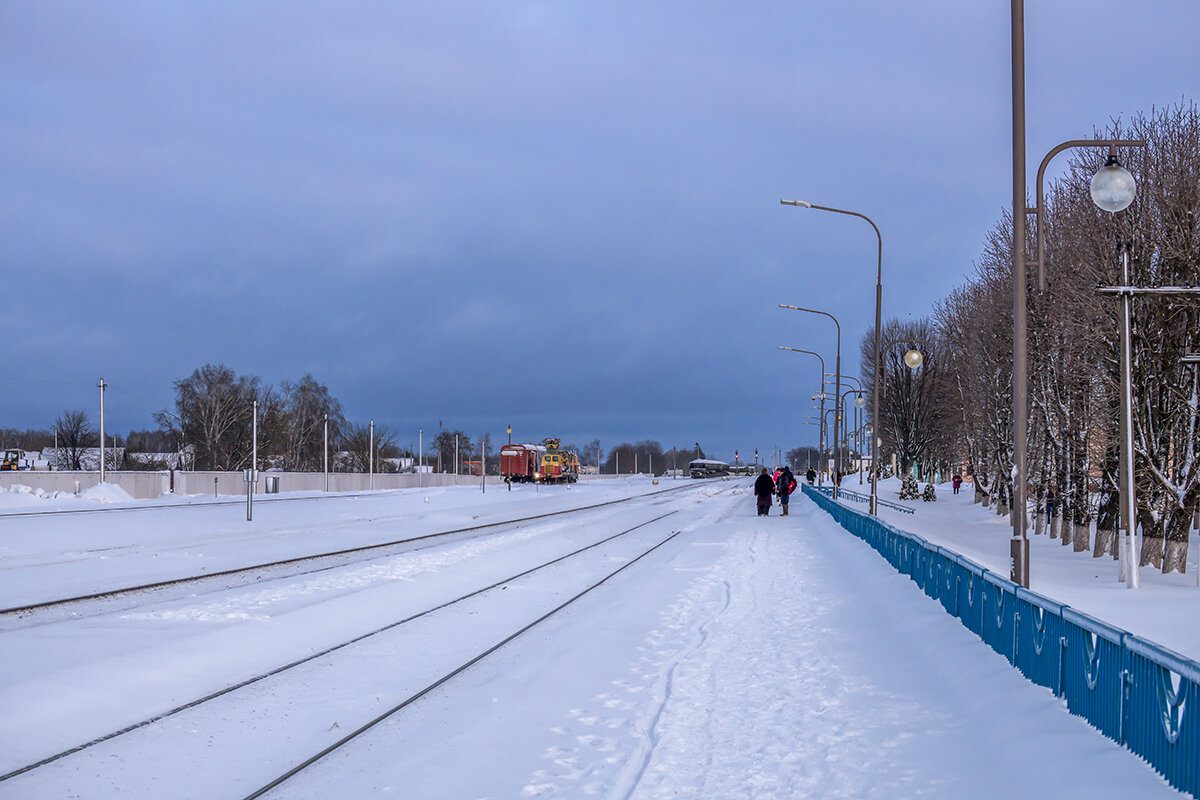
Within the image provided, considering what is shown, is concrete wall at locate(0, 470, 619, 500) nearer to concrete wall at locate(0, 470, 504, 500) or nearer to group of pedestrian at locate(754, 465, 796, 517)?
concrete wall at locate(0, 470, 504, 500)

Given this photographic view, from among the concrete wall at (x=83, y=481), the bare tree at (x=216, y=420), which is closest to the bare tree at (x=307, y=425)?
the bare tree at (x=216, y=420)

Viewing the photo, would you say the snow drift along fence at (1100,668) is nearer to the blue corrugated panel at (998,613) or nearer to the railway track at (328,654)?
the blue corrugated panel at (998,613)

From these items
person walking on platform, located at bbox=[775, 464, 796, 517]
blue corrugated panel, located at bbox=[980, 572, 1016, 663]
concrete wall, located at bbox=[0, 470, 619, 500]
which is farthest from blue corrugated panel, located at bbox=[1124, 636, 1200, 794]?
concrete wall, located at bbox=[0, 470, 619, 500]

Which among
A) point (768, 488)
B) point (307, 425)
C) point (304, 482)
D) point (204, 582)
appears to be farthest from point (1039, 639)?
point (307, 425)

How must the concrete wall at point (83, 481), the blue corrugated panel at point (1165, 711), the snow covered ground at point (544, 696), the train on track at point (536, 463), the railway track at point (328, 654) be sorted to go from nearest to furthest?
the blue corrugated panel at point (1165, 711)
the snow covered ground at point (544, 696)
the railway track at point (328, 654)
the concrete wall at point (83, 481)
the train on track at point (536, 463)

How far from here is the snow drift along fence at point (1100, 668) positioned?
542 cm

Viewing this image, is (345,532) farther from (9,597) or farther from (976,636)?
(976,636)

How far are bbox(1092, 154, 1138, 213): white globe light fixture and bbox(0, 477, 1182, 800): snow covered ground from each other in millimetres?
5470

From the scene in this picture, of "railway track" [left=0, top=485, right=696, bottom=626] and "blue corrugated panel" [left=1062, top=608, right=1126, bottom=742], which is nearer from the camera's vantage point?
"blue corrugated panel" [left=1062, top=608, right=1126, bottom=742]

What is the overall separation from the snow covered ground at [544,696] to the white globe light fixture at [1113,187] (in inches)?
215

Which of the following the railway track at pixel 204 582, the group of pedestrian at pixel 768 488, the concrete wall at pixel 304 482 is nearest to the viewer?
the railway track at pixel 204 582

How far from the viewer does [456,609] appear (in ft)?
46.1

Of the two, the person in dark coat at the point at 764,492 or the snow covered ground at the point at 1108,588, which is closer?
the snow covered ground at the point at 1108,588

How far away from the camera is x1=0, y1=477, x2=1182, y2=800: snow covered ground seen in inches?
253
